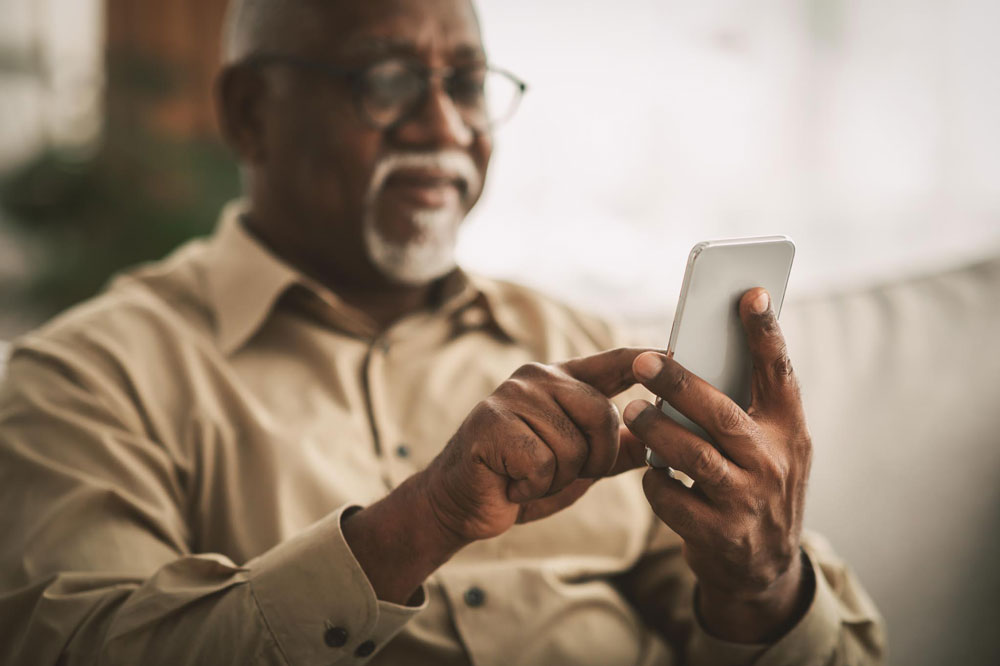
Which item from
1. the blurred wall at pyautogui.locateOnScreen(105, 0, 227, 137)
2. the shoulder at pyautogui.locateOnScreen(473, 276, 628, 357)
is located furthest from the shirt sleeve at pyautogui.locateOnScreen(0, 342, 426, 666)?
the blurred wall at pyautogui.locateOnScreen(105, 0, 227, 137)

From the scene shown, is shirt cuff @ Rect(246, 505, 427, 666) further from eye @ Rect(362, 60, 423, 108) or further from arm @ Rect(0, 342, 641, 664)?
eye @ Rect(362, 60, 423, 108)

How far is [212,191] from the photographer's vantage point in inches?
95.7

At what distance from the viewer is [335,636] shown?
0.80 m

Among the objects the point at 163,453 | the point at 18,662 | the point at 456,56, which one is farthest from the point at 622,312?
the point at 18,662

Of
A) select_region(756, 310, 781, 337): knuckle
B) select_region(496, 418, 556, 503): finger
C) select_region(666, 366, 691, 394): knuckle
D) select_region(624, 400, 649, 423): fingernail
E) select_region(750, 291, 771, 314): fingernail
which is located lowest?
select_region(496, 418, 556, 503): finger

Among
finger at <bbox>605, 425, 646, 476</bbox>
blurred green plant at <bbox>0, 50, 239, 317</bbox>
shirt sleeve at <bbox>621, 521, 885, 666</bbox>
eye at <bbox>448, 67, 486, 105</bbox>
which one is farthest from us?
blurred green plant at <bbox>0, 50, 239, 317</bbox>

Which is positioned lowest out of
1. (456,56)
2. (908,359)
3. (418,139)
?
(908,359)

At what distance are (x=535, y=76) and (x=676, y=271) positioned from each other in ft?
2.06

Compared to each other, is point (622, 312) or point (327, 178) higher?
point (327, 178)

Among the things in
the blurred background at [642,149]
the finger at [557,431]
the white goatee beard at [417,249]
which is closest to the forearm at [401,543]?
the finger at [557,431]

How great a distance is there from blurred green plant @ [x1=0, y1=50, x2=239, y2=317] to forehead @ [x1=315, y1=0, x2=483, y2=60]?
1.32 m

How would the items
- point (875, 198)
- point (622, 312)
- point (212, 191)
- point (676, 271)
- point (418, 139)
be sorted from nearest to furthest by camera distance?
point (418, 139), point (622, 312), point (875, 198), point (676, 271), point (212, 191)

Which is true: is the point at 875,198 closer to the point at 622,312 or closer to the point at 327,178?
the point at 622,312

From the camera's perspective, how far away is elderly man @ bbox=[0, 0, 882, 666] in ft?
2.54
